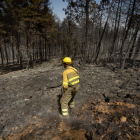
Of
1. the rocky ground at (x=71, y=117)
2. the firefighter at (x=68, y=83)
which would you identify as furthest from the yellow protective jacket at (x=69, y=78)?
the rocky ground at (x=71, y=117)

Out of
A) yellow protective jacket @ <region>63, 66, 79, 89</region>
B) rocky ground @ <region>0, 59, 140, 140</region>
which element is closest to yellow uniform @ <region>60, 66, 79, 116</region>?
yellow protective jacket @ <region>63, 66, 79, 89</region>

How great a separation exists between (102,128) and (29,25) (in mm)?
15136

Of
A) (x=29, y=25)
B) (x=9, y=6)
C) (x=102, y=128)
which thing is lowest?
(x=102, y=128)

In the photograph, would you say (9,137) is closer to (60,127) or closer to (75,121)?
(60,127)

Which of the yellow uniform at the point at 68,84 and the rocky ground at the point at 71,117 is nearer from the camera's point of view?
the rocky ground at the point at 71,117

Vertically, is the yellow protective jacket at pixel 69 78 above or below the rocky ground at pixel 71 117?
above

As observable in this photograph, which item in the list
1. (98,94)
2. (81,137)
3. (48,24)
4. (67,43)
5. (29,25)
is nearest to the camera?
(81,137)

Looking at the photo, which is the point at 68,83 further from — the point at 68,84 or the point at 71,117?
the point at 71,117

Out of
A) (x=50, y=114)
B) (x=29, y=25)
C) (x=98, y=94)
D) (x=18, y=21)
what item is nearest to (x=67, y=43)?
(x=29, y=25)

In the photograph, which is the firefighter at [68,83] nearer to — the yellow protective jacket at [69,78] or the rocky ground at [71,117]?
the yellow protective jacket at [69,78]

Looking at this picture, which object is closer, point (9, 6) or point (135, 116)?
point (135, 116)

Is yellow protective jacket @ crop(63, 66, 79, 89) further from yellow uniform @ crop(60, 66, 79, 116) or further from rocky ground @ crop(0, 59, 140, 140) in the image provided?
rocky ground @ crop(0, 59, 140, 140)

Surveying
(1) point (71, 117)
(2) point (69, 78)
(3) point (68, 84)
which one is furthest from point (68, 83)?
(1) point (71, 117)

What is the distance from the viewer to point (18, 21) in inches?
593
